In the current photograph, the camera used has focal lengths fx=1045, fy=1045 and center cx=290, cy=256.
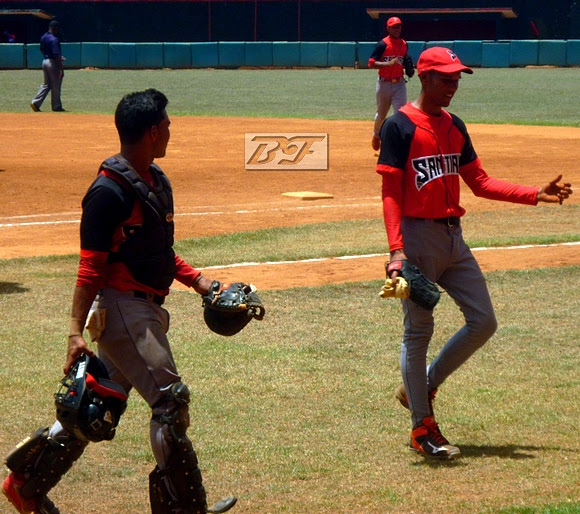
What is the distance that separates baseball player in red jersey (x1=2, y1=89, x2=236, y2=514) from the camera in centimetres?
429

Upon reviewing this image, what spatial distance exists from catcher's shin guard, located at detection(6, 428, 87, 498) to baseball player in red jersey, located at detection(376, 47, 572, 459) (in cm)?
194

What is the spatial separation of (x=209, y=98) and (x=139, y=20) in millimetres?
25402

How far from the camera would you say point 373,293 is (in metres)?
9.55

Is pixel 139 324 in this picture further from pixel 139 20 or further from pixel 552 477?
pixel 139 20

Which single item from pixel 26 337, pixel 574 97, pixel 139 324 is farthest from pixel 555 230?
pixel 574 97

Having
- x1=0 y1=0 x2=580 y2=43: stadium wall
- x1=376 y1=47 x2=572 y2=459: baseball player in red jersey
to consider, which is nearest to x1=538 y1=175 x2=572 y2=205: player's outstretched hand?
x1=376 y1=47 x2=572 y2=459: baseball player in red jersey

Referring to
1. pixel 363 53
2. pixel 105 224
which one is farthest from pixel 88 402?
pixel 363 53

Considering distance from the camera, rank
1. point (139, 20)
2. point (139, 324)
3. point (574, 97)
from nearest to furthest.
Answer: point (139, 324)
point (574, 97)
point (139, 20)

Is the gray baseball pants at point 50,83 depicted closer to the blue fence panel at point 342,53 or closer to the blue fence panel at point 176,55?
the blue fence panel at point 176,55

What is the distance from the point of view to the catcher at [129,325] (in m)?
4.27

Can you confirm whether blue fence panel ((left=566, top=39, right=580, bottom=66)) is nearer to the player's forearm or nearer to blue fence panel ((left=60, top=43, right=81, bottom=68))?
blue fence panel ((left=60, top=43, right=81, bottom=68))

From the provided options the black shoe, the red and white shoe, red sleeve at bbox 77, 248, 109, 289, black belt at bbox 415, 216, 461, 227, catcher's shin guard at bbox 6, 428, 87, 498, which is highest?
red sleeve at bbox 77, 248, 109, 289

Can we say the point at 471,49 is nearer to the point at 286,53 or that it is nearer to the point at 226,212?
the point at 286,53

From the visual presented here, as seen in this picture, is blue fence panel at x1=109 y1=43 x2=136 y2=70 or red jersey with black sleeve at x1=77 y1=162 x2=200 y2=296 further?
blue fence panel at x1=109 y1=43 x2=136 y2=70
